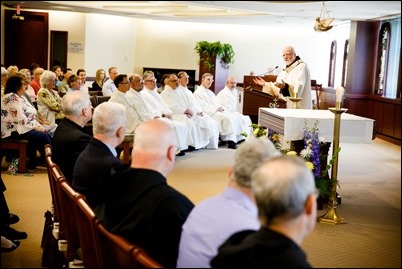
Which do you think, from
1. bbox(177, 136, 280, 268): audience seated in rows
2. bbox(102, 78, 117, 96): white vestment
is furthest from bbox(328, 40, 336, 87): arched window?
bbox(177, 136, 280, 268): audience seated in rows

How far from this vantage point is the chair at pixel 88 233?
2.30 meters

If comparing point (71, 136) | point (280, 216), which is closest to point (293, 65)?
point (71, 136)

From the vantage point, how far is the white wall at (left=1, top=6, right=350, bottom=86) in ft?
48.4

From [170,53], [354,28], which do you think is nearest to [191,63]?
[170,53]

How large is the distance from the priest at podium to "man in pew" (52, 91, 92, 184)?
2.79 metres

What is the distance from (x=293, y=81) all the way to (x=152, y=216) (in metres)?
4.90

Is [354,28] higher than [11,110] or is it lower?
higher

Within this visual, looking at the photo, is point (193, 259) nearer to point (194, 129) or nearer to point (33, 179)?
point (33, 179)

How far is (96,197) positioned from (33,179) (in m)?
3.89

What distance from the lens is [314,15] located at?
12570 millimetres

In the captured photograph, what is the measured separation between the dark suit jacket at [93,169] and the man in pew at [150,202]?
0.50 m

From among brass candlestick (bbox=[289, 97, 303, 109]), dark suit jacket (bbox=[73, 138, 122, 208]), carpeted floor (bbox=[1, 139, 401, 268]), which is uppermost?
brass candlestick (bbox=[289, 97, 303, 109])

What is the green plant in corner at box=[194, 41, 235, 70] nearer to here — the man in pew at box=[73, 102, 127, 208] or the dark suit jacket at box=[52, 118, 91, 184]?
the dark suit jacket at box=[52, 118, 91, 184]

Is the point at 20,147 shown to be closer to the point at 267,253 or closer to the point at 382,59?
the point at 267,253
